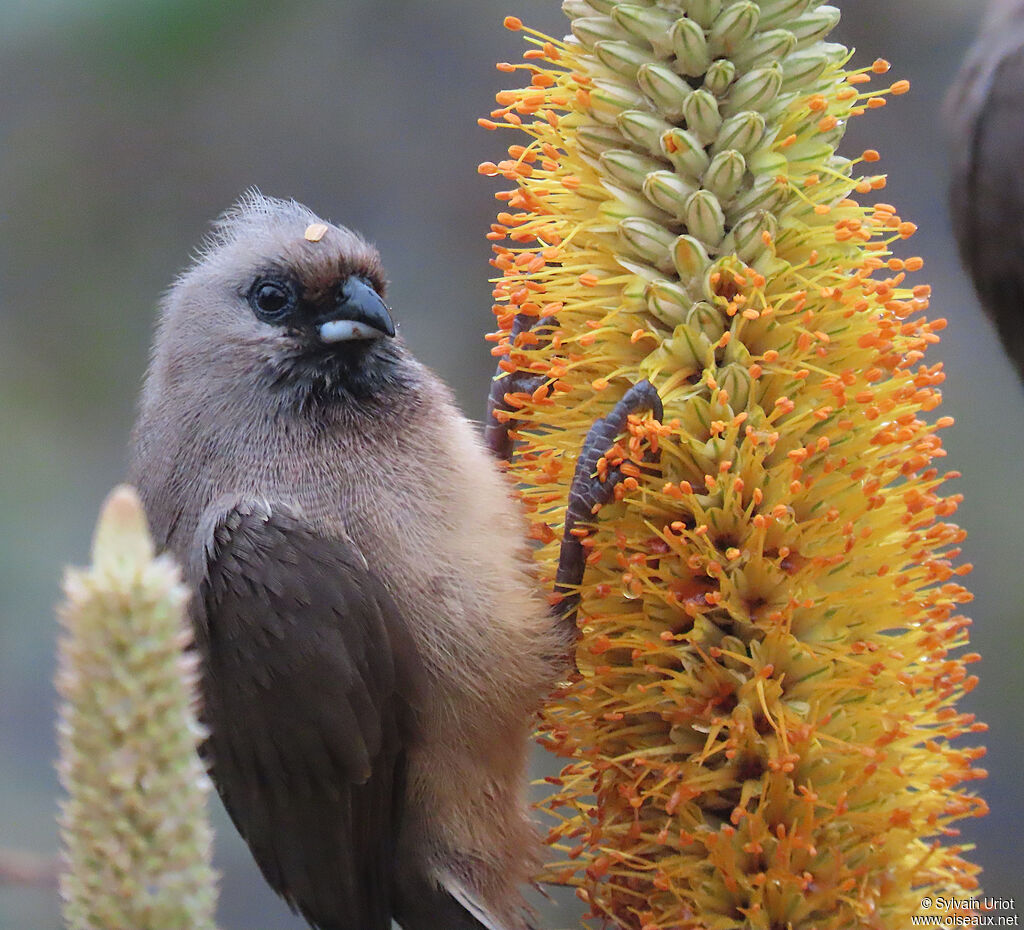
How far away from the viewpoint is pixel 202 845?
3.15ft

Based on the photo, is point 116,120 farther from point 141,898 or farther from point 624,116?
point 141,898

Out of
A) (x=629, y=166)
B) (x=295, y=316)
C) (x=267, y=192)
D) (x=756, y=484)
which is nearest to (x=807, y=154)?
(x=629, y=166)

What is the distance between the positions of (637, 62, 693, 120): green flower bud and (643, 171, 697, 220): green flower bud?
4.1 inches

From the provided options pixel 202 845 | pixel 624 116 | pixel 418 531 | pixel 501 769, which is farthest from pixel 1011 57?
pixel 202 845

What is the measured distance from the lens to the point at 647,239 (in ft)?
6.72

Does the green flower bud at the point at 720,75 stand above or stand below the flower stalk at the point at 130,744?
above

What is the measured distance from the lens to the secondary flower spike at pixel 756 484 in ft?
6.56

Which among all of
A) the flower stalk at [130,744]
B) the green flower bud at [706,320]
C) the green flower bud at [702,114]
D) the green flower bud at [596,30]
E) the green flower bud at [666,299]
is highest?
the green flower bud at [596,30]

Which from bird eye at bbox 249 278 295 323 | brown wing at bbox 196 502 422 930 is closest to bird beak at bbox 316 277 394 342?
bird eye at bbox 249 278 295 323

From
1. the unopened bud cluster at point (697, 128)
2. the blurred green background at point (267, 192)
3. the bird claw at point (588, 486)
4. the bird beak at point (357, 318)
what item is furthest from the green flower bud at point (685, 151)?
the blurred green background at point (267, 192)

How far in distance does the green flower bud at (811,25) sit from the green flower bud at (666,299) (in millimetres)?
449

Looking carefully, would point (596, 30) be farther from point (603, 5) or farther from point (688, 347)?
point (688, 347)

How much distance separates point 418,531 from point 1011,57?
1.71 meters

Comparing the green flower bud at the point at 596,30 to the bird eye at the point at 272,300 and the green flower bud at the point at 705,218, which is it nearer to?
the green flower bud at the point at 705,218
